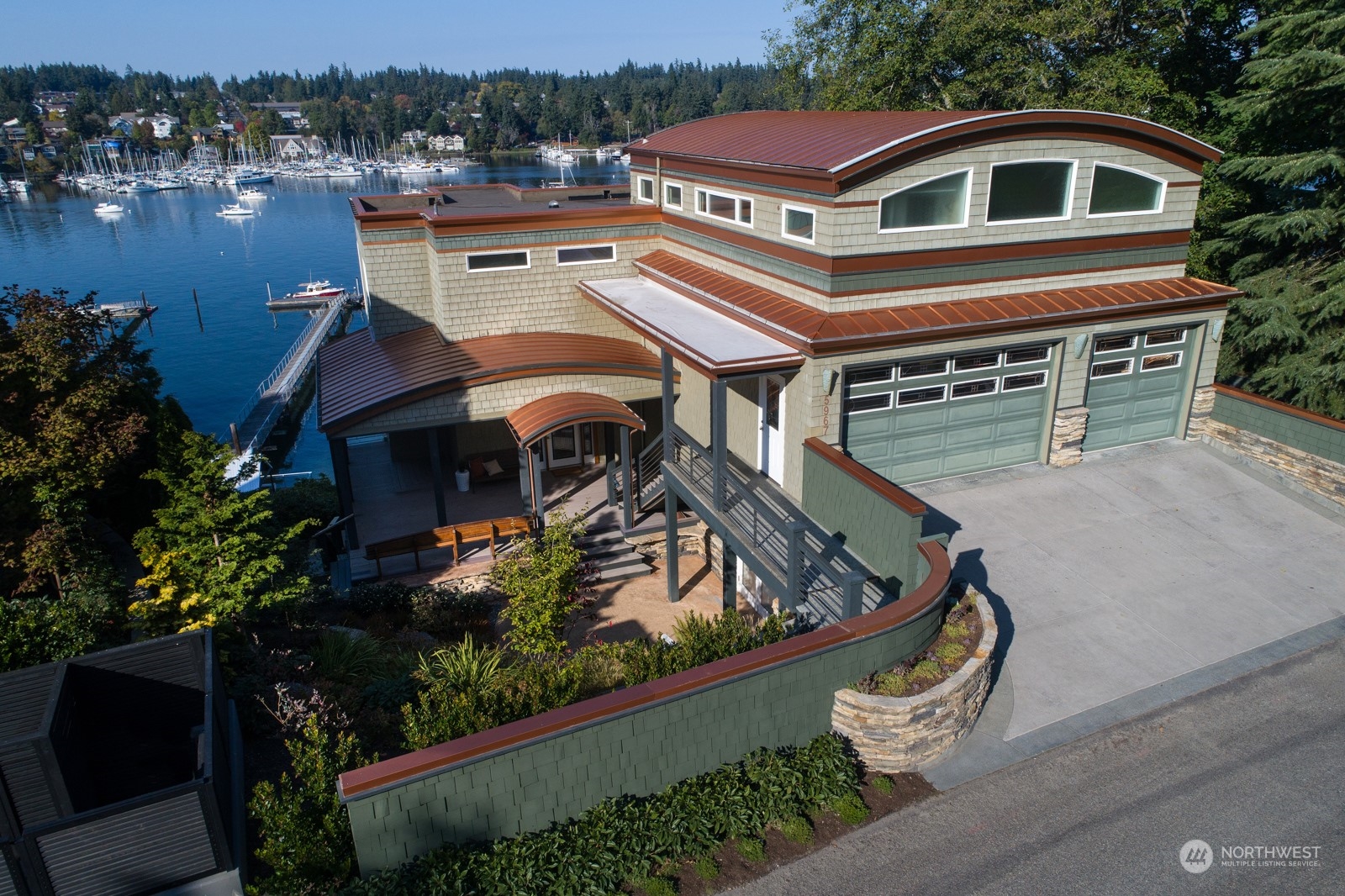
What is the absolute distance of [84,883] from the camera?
7676 mm

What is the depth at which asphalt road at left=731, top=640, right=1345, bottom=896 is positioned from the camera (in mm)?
8078

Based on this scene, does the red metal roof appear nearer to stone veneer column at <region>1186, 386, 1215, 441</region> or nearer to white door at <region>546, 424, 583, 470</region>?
stone veneer column at <region>1186, 386, 1215, 441</region>

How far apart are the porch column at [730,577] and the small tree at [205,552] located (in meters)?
7.92

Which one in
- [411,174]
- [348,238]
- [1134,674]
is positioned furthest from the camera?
[411,174]

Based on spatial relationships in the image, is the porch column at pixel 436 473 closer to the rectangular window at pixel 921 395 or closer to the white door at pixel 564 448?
the white door at pixel 564 448

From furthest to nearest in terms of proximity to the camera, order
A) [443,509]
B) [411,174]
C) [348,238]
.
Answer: [411,174], [348,238], [443,509]

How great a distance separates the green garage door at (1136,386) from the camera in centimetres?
1588

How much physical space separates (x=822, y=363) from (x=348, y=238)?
9938cm

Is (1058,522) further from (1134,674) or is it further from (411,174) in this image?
(411,174)

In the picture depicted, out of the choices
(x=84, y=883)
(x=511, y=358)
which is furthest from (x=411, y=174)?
(x=84, y=883)

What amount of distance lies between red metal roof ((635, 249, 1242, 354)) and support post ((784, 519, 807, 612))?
2971mm

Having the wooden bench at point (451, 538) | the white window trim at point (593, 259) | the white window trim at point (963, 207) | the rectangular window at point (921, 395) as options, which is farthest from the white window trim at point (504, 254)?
the rectangular window at point (921, 395)

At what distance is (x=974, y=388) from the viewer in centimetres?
1500

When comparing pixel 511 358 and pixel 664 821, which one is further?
pixel 511 358
